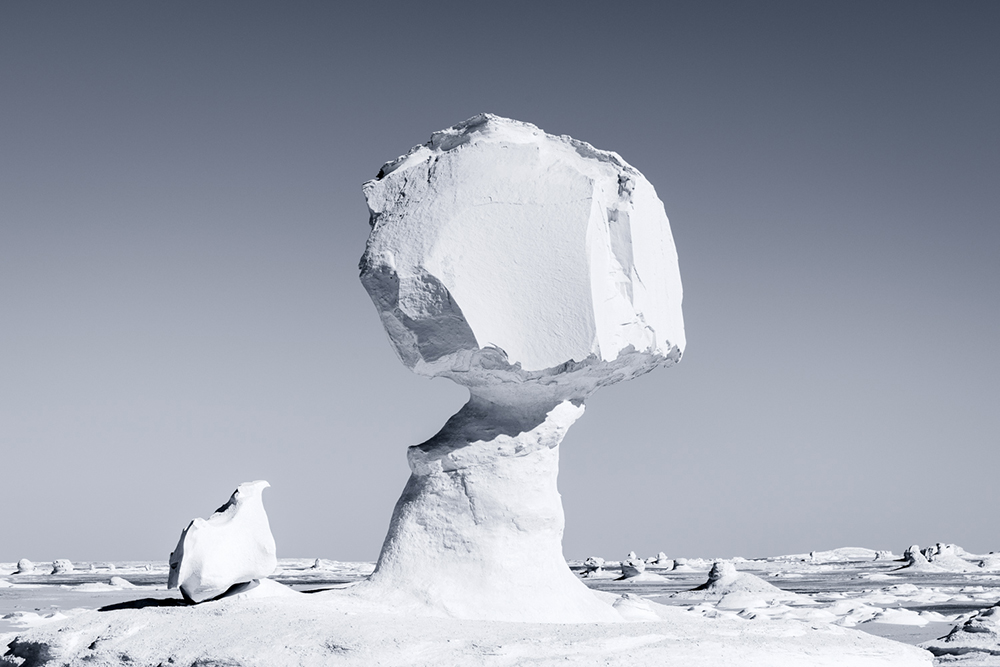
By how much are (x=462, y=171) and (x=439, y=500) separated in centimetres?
274

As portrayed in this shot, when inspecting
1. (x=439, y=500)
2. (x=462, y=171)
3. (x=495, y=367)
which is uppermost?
(x=462, y=171)

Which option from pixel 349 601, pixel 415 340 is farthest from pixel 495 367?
pixel 349 601

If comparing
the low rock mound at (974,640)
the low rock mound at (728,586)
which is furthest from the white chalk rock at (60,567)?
the low rock mound at (974,640)

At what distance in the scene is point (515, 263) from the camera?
7.71m

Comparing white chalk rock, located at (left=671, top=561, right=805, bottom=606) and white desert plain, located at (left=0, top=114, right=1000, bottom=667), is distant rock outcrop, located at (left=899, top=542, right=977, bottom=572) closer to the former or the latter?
white chalk rock, located at (left=671, top=561, right=805, bottom=606)

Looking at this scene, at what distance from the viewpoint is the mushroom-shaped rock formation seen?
7.61 meters

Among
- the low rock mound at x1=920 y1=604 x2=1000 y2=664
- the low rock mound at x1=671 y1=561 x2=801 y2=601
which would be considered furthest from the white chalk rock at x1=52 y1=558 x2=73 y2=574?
the low rock mound at x1=920 y1=604 x2=1000 y2=664

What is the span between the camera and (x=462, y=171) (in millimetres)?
8078

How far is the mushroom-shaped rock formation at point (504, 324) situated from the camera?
761 centimetres

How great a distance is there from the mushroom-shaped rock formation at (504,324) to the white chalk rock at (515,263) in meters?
0.01

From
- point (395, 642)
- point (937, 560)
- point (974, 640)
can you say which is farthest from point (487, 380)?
point (937, 560)

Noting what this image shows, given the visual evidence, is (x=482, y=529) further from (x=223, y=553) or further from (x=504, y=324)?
(x=223, y=553)

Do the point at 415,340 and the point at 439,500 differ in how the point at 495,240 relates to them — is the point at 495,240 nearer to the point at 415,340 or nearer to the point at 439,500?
the point at 415,340

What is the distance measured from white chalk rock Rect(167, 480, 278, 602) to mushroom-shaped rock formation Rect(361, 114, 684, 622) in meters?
1.00
